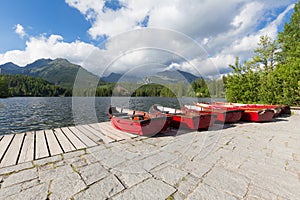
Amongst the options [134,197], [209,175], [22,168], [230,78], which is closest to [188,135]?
[209,175]

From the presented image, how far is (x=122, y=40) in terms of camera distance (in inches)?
237

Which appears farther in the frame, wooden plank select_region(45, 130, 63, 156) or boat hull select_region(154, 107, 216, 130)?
boat hull select_region(154, 107, 216, 130)

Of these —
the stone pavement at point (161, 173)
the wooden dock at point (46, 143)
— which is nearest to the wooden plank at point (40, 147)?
the wooden dock at point (46, 143)

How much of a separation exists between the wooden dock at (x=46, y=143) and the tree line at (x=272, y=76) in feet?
40.3

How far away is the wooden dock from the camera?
3095mm

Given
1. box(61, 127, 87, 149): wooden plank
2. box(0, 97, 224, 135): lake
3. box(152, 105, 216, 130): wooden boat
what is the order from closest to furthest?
box(61, 127, 87, 149): wooden plank, box(152, 105, 216, 130): wooden boat, box(0, 97, 224, 135): lake

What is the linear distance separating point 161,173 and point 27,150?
320 centimetres

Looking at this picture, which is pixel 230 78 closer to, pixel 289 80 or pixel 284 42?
pixel 289 80

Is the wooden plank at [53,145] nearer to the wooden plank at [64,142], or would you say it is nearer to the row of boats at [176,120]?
the wooden plank at [64,142]

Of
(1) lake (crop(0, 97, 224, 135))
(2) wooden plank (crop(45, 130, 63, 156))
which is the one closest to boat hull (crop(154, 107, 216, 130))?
(2) wooden plank (crop(45, 130, 63, 156))

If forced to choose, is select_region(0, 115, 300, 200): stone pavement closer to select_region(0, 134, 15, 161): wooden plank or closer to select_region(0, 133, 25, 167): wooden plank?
select_region(0, 133, 25, 167): wooden plank

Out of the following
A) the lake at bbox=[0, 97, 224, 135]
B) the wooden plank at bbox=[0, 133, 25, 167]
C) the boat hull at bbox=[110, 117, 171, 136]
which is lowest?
the lake at bbox=[0, 97, 224, 135]

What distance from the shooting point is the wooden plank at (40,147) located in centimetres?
316

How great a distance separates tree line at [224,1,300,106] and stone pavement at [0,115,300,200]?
9333 mm
